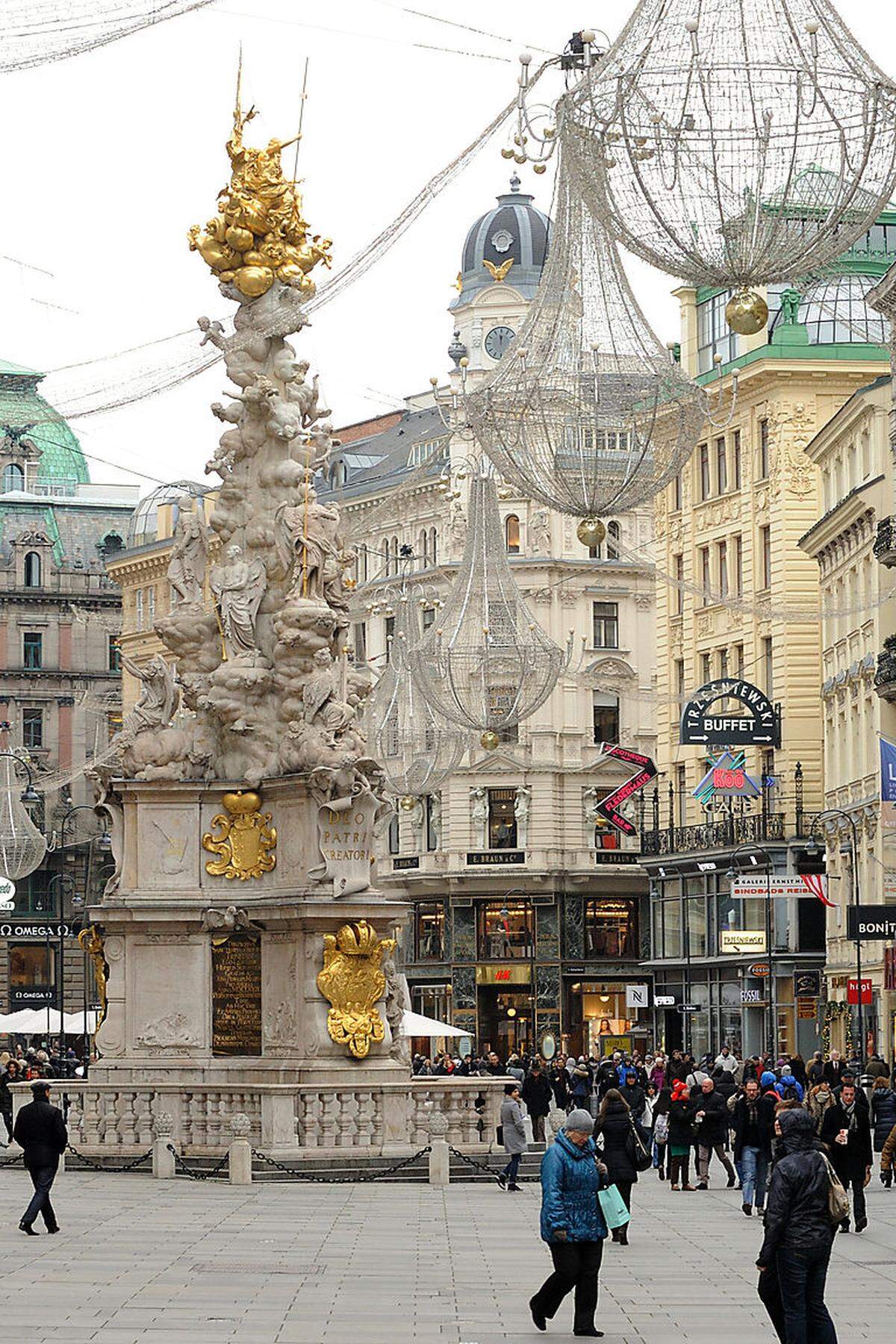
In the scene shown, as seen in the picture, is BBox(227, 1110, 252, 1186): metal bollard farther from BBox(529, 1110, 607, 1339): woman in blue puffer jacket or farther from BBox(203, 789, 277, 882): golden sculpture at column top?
BBox(529, 1110, 607, 1339): woman in blue puffer jacket

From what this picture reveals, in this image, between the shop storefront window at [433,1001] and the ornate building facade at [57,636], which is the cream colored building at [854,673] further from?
the ornate building facade at [57,636]

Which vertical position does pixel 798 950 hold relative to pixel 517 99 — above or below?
below

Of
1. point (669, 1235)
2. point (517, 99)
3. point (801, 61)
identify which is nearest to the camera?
point (801, 61)

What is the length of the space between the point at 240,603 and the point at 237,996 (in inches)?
210

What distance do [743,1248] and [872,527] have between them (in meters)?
41.7

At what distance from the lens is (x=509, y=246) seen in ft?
339

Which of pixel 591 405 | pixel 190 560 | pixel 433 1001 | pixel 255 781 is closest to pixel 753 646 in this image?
pixel 433 1001

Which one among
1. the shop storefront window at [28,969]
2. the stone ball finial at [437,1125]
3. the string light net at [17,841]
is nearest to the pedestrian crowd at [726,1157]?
the stone ball finial at [437,1125]

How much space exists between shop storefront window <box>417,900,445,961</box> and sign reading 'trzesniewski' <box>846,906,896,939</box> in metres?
46.8

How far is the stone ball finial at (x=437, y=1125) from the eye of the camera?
129ft

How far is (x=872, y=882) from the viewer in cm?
7050

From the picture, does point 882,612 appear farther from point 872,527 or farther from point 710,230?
point 710,230

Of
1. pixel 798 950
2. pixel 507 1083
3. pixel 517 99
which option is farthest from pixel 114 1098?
pixel 798 950

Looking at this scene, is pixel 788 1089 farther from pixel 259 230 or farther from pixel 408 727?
pixel 408 727
